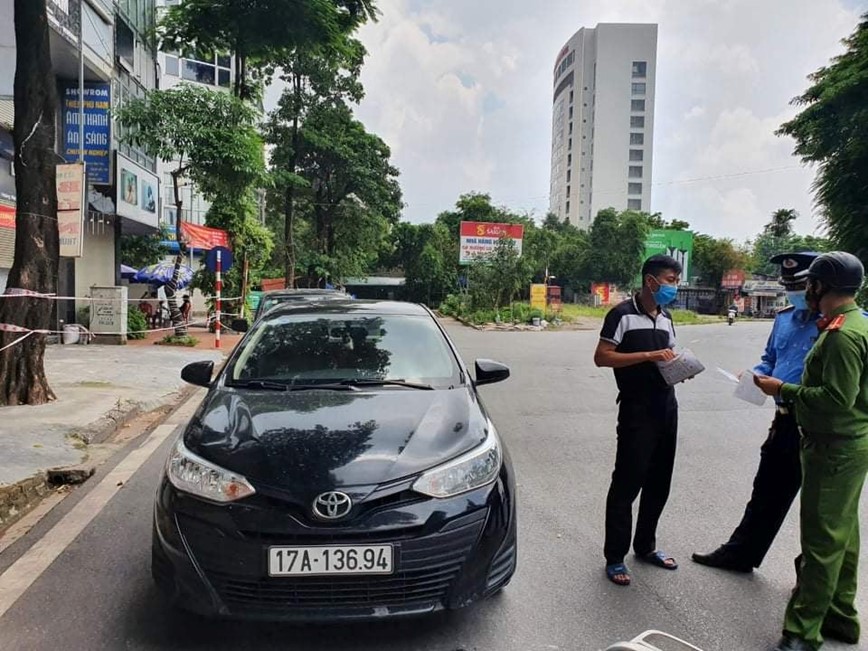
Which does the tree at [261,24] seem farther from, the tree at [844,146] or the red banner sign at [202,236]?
the tree at [844,146]

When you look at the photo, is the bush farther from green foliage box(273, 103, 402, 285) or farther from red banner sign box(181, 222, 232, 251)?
green foliage box(273, 103, 402, 285)

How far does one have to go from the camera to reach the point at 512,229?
31.5 m

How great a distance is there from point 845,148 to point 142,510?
7.13m

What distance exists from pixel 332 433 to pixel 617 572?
167cm

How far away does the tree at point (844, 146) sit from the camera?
609 centimetres

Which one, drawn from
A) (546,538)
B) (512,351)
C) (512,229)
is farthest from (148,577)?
(512,229)

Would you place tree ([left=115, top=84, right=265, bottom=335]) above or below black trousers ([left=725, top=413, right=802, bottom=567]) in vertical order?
above

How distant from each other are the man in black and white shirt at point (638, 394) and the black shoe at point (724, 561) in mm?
542

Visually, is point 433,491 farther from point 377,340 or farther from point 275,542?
point 377,340

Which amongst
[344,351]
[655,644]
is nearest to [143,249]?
[344,351]

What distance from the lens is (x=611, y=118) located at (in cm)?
8512

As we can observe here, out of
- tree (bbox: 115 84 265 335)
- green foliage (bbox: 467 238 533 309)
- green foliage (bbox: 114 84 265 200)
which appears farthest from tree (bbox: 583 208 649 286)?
green foliage (bbox: 114 84 265 200)

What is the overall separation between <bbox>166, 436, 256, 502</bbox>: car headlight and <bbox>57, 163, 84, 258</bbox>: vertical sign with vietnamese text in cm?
576

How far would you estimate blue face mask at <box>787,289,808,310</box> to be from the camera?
3.05 metres
